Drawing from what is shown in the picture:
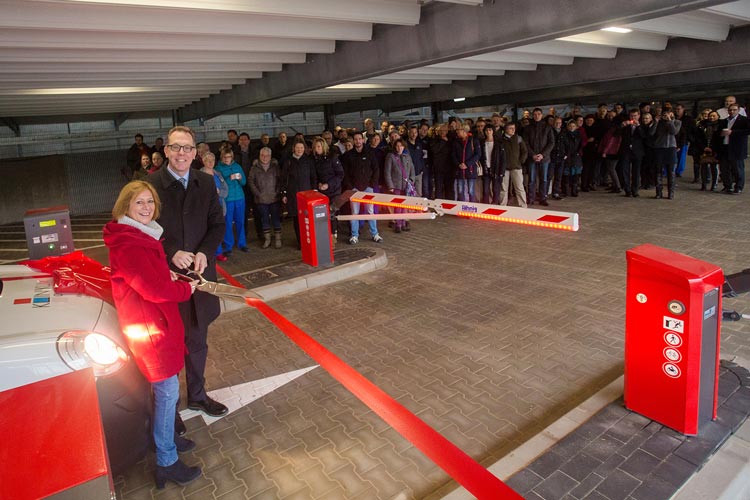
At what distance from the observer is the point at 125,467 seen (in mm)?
3441

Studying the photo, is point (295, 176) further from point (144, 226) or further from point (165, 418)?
point (165, 418)

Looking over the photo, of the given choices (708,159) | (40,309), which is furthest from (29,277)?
(708,159)

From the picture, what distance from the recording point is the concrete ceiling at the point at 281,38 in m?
5.70

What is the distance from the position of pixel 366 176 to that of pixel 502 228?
10.3 ft

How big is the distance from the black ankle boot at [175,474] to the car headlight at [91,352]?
823 millimetres

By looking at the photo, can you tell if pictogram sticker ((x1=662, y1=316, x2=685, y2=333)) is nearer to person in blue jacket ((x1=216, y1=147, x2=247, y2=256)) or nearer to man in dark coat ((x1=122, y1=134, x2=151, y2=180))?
person in blue jacket ((x1=216, y1=147, x2=247, y2=256))

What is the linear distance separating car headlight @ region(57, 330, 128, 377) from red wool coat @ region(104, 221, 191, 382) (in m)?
0.12

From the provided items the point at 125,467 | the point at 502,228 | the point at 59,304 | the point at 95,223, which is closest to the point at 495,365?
the point at 125,467

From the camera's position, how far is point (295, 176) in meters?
9.37

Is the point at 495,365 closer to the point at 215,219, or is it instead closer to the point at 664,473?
the point at 664,473

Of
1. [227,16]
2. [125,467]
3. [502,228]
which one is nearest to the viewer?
[125,467]

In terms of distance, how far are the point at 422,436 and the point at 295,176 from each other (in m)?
7.05

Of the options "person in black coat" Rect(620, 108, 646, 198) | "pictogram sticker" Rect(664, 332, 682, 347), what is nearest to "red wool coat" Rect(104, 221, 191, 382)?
"pictogram sticker" Rect(664, 332, 682, 347)

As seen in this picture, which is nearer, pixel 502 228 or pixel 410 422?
pixel 410 422
